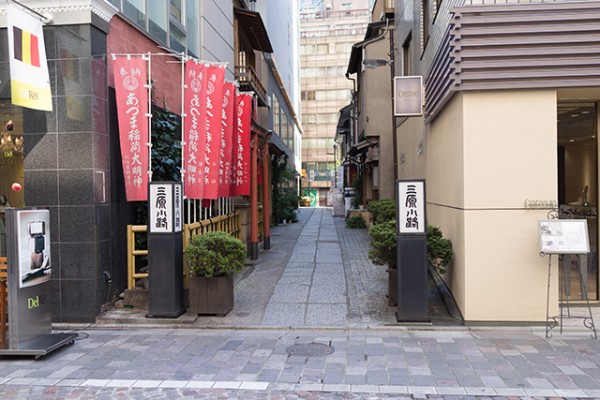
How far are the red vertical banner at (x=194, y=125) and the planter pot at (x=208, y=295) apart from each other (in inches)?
70.8

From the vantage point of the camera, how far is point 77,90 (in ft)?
25.9

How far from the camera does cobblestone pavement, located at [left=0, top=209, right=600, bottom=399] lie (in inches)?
207

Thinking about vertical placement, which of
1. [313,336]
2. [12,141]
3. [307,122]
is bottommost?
[313,336]

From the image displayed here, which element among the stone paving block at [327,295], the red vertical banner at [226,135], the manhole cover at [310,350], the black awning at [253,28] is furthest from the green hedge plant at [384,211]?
the black awning at [253,28]

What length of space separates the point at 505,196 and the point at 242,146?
6.91 m

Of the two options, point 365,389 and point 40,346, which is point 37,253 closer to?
point 40,346

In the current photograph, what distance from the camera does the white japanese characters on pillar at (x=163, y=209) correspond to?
7859 mm

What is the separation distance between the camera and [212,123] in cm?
920

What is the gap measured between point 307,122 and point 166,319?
71276 mm

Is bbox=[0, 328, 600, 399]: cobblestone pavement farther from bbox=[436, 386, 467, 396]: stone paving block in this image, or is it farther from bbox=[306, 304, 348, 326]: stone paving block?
bbox=[306, 304, 348, 326]: stone paving block

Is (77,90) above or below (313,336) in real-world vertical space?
above

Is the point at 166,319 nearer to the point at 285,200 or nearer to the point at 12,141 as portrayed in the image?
the point at 12,141

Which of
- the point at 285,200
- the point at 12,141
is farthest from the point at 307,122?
the point at 12,141

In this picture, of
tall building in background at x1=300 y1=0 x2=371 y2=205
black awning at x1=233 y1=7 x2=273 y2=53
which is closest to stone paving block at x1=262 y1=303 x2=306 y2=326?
black awning at x1=233 y1=7 x2=273 y2=53
